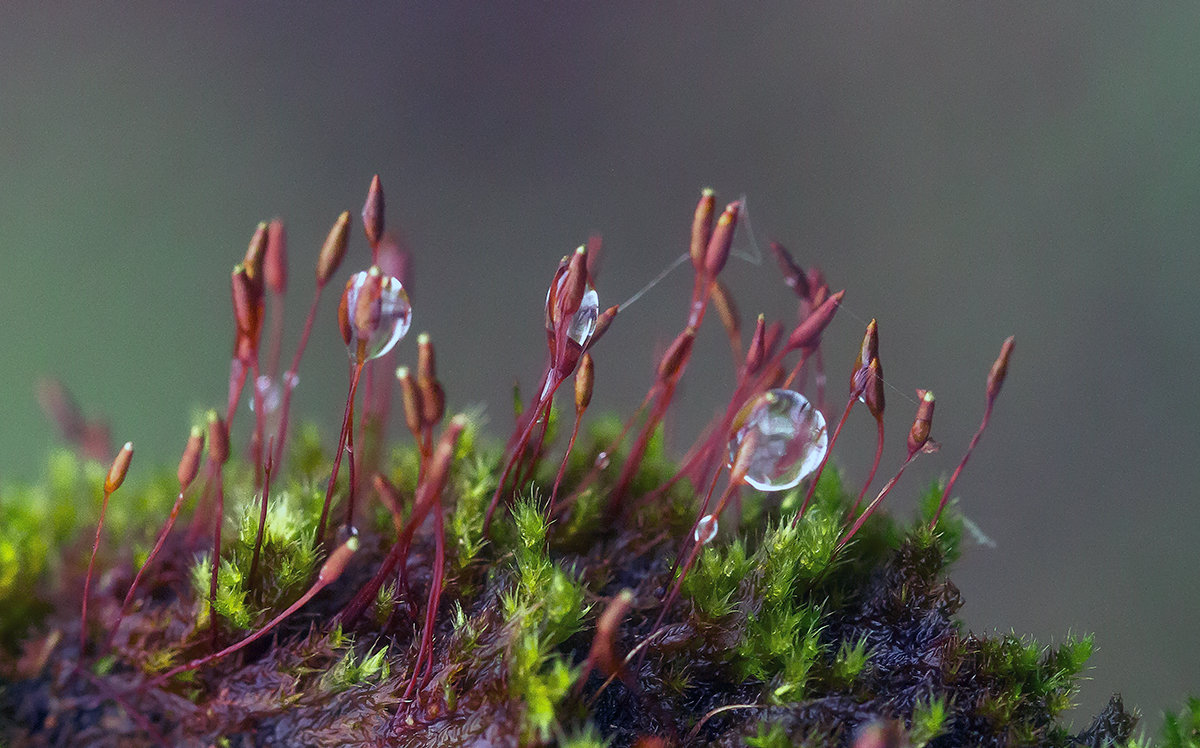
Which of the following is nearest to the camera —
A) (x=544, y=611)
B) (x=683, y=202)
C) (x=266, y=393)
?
(x=544, y=611)

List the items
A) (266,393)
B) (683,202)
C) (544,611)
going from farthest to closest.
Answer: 1. (683,202)
2. (266,393)
3. (544,611)

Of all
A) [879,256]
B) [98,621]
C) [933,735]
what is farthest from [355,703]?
[879,256]

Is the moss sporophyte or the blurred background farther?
the blurred background

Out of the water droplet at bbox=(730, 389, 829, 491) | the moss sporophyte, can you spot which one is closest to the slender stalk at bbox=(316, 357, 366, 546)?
the moss sporophyte

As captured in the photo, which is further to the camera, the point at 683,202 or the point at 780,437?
the point at 683,202

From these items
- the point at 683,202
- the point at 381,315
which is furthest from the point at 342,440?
the point at 683,202

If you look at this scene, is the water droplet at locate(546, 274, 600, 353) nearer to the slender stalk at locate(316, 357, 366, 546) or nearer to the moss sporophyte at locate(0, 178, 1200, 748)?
the moss sporophyte at locate(0, 178, 1200, 748)

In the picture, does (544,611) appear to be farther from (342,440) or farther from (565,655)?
(342,440)
